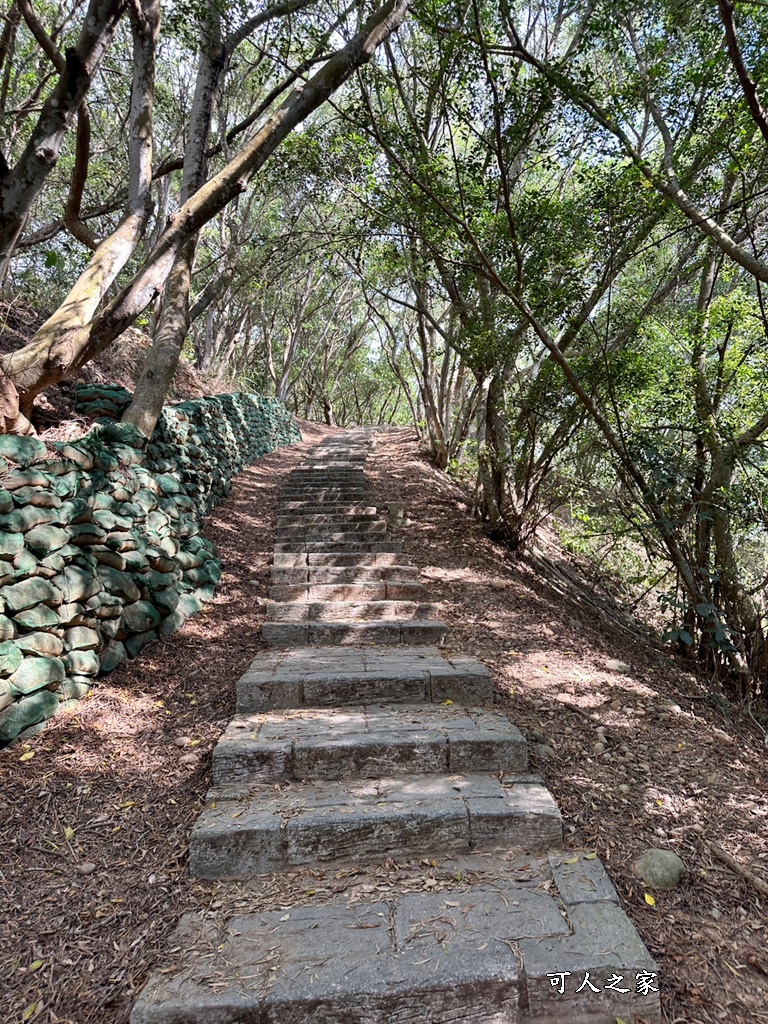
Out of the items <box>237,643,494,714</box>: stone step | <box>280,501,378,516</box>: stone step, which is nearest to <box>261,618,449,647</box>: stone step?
<box>237,643,494,714</box>: stone step

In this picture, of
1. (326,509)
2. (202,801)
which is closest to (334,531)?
(326,509)

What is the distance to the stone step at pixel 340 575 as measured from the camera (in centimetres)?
506

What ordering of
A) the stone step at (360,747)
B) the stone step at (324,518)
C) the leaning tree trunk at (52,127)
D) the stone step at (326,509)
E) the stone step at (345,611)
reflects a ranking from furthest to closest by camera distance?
the stone step at (326,509), the stone step at (324,518), the stone step at (345,611), the leaning tree trunk at (52,127), the stone step at (360,747)

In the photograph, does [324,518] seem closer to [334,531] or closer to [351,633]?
[334,531]

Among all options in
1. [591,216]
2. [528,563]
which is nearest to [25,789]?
[528,563]

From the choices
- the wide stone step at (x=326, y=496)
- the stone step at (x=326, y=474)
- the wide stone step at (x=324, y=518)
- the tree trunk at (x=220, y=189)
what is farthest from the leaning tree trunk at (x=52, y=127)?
the stone step at (x=326, y=474)

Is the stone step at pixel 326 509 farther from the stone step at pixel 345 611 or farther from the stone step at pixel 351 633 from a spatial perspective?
the stone step at pixel 351 633

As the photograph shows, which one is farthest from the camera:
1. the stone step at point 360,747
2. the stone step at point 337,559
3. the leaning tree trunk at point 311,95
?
the stone step at point 337,559

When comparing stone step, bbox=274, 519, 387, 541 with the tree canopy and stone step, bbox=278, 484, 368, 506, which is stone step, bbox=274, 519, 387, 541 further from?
the tree canopy

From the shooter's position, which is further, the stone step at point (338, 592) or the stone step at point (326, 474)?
the stone step at point (326, 474)

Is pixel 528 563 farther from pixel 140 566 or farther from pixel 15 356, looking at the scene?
pixel 15 356

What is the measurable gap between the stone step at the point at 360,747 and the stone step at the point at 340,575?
206cm

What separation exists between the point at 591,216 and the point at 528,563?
364 centimetres

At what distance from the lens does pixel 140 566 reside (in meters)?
3.83
